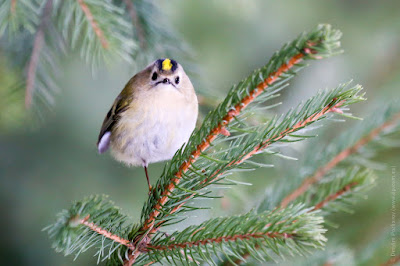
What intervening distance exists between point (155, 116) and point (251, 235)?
59 centimetres

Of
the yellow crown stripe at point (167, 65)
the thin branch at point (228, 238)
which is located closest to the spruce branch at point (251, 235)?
the thin branch at point (228, 238)

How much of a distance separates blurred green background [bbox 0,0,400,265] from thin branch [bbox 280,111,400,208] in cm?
33

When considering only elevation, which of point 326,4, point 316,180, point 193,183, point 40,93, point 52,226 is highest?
point 326,4

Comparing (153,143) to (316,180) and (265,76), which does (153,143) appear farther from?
(265,76)

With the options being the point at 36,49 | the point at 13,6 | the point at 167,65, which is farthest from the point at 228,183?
the point at 36,49

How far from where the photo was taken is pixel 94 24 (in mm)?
1187

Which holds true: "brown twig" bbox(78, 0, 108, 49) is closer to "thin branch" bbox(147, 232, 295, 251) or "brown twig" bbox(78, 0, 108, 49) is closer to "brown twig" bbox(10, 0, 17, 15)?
"brown twig" bbox(10, 0, 17, 15)

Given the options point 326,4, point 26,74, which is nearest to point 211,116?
point 26,74

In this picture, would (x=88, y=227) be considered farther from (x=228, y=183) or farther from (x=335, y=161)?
(x=335, y=161)

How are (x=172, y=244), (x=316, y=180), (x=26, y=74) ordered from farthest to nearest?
(x=26, y=74) < (x=316, y=180) < (x=172, y=244)

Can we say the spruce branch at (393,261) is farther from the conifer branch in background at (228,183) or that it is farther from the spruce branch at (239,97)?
the spruce branch at (239,97)

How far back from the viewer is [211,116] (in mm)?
803

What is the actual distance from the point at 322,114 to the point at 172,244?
341 millimetres

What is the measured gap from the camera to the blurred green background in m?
1.85
